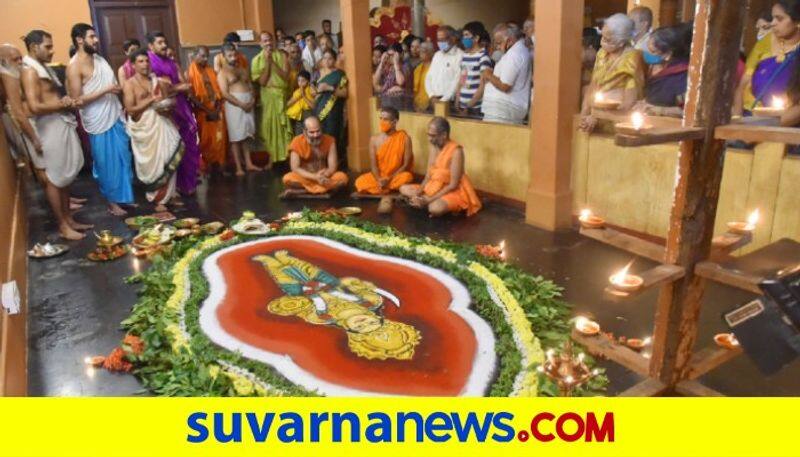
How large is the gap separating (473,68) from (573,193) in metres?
2.49

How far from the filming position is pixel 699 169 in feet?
8.13

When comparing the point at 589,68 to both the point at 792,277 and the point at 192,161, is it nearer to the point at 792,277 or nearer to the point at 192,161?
the point at 192,161

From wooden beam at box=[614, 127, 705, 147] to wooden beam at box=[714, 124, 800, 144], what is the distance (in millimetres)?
77

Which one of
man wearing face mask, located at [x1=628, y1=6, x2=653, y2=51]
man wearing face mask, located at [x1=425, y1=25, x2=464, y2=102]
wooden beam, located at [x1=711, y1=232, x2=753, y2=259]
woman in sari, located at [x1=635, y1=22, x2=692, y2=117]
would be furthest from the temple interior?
man wearing face mask, located at [x1=628, y1=6, x2=653, y2=51]

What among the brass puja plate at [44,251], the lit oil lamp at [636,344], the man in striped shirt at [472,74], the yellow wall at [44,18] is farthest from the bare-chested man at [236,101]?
the lit oil lamp at [636,344]

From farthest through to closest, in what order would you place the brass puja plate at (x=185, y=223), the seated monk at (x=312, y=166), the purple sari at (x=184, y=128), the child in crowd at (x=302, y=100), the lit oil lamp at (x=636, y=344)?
the child in crowd at (x=302, y=100) < the purple sari at (x=184, y=128) < the seated monk at (x=312, y=166) < the brass puja plate at (x=185, y=223) < the lit oil lamp at (x=636, y=344)

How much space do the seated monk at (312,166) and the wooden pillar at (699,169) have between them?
526cm

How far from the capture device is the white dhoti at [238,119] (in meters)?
8.91

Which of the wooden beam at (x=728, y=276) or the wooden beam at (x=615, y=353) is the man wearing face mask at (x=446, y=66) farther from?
the wooden beam at (x=728, y=276)

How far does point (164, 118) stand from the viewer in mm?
6895

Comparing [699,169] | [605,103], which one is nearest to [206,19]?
[605,103]

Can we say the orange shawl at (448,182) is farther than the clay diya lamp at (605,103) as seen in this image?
Yes

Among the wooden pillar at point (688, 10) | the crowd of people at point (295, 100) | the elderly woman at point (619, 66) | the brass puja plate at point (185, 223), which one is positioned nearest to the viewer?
the crowd of people at point (295, 100)

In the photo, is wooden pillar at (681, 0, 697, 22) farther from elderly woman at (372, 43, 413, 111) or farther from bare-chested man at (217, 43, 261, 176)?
bare-chested man at (217, 43, 261, 176)
